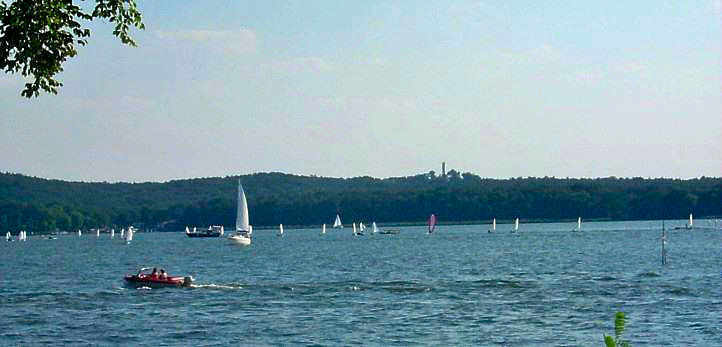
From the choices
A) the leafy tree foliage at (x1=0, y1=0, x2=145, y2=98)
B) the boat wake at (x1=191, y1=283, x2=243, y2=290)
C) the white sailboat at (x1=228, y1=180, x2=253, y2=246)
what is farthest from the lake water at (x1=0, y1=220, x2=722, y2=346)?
the white sailboat at (x1=228, y1=180, x2=253, y2=246)

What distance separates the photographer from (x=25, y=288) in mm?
70562

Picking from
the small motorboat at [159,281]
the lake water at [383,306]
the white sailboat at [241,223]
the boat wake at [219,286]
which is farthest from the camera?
the white sailboat at [241,223]

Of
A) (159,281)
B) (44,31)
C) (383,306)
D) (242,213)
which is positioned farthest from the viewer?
(242,213)

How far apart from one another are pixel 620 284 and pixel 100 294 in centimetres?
2848

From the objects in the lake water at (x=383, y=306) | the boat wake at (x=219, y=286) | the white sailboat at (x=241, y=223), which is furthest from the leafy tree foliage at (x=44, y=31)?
the white sailboat at (x=241, y=223)

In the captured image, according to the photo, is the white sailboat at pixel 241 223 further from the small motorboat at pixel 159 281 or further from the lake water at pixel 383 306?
the small motorboat at pixel 159 281

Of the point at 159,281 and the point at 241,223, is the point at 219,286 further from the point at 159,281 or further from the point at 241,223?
the point at 241,223

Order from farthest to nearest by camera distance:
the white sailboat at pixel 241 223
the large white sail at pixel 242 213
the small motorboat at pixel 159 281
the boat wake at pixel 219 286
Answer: the large white sail at pixel 242 213
the white sailboat at pixel 241 223
the boat wake at pixel 219 286
the small motorboat at pixel 159 281

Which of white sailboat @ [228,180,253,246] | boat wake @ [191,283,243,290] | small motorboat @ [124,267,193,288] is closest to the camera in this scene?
small motorboat @ [124,267,193,288]

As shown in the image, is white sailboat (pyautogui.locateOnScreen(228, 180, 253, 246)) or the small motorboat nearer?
the small motorboat

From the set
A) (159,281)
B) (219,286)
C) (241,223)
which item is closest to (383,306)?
(219,286)

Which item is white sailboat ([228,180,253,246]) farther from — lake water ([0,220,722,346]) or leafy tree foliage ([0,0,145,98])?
leafy tree foliage ([0,0,145,98])

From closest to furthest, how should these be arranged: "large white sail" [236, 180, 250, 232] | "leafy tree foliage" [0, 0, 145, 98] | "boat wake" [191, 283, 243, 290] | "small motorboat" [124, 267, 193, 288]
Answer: "leafy tree foliage" [0, 0, 145, 98] → "small motorboat" [124, 267, 193, 288] → "boat wake" [191, 283, 243, 290] → "large white sail" [236, 180, 250, 232]

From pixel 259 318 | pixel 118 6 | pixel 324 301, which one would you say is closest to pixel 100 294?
pixel 324 301
